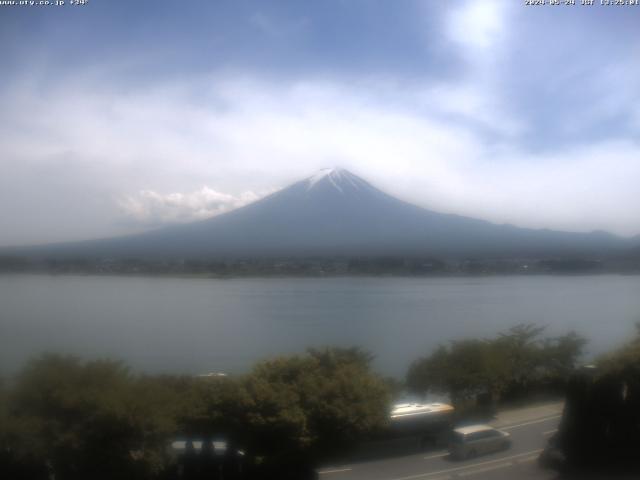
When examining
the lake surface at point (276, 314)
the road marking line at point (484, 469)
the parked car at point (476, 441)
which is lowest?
the road marking line at point (484, 469)

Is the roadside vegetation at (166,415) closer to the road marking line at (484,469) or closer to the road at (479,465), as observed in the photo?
the road at (479,465)

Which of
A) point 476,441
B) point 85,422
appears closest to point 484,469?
point 476,441

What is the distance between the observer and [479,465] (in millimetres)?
3033

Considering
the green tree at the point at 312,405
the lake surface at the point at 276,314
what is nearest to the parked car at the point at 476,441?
the green tree at the point at 312,405

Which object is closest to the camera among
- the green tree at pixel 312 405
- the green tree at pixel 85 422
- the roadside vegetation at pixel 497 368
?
the green tree at pixel 85 422

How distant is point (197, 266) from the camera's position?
654cm

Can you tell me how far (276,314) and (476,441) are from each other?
11.6 ft

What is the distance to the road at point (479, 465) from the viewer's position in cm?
297

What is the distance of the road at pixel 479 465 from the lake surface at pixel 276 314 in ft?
3.23

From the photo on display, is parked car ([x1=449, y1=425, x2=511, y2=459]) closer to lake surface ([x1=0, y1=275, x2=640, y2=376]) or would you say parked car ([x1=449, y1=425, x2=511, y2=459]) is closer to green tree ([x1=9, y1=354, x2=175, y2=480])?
lake surface ([x1=0, y1=275, x2=640, y2=376])

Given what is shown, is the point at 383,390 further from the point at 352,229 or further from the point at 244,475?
the point at 352,229

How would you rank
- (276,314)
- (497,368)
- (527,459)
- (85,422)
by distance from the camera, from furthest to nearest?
1. (276,314)
2. (497,368)
3. (527,459)
4. (85,422)

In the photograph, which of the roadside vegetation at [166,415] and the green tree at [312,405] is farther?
the green tree at [312,405]

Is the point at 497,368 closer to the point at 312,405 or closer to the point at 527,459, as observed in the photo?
the point at 527,459
